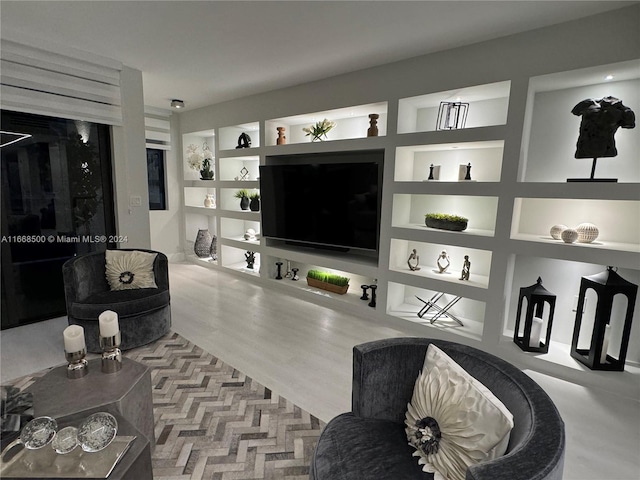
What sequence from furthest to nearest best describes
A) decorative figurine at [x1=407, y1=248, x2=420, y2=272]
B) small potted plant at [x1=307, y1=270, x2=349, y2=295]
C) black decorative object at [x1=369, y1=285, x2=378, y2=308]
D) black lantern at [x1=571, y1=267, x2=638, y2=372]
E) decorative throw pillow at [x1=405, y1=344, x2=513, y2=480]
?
small potted plant at [x1=307, y1=270, x2=349, y2=295] < black decorative object at [x1=369, y1=285, x2=378, y2=308] < decorative figurine at [x1=407, y1=248, x2=420, y2=272] < black lantern at [x1=571, y1=267, x2=638, y2=372] < decorative throw pillow at [x1=405, y1=344, x2=513, y2=480]

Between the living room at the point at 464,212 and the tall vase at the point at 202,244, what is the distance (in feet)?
4.75

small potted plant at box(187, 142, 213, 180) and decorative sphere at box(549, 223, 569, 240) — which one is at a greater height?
small potted plant at box(187, 142, 213, 180)

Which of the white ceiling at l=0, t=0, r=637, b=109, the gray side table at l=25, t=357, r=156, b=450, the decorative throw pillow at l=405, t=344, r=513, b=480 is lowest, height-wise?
the gray side table at l=25, t=357, r=156, b=450

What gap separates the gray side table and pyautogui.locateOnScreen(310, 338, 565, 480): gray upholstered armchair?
3.12 feet

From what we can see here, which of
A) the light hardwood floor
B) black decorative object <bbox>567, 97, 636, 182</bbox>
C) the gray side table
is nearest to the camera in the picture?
the gray side table

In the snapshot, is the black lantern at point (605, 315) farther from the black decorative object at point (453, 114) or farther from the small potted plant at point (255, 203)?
the small potted plant at point (255, 203)

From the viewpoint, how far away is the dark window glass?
3113mm

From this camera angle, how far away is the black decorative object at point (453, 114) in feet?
9.64

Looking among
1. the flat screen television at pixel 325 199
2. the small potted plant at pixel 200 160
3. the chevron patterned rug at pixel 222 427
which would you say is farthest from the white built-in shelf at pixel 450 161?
the small potted plant at pixel 200 160

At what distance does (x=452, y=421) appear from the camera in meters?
1.14

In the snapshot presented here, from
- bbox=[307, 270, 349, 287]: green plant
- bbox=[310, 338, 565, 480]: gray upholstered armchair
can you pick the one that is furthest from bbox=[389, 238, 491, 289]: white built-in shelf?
bbox=[310, 338, 565, 480]: gray upholstered armchair

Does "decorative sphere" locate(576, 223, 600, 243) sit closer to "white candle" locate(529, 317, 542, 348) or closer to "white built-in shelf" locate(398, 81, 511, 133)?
"white candle" locate(529, 317, 542, 348)

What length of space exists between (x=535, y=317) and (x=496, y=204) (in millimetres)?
1053

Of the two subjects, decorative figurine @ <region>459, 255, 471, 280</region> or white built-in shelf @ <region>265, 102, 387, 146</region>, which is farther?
white built-in shelf @ <region>265, 102, 387, 146</region>
